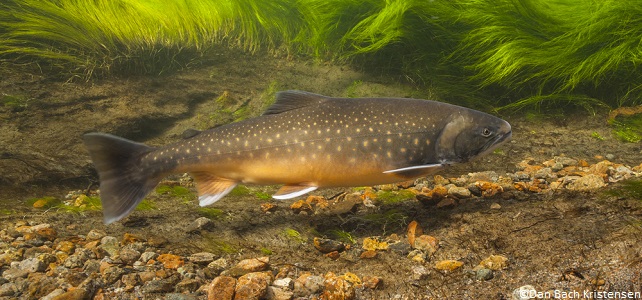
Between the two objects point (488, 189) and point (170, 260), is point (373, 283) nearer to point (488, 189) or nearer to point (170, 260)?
point (170, 260)

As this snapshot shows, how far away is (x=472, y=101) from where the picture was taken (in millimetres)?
7043

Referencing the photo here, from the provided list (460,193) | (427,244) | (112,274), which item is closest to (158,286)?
(112,274)

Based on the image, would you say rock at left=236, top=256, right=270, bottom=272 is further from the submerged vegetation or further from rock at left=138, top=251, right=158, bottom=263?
the submerged vegetation

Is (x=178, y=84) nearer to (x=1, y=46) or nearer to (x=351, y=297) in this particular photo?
(x=1, y=46)

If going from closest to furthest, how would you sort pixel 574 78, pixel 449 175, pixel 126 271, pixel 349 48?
1. pixel 126 271
2. pixel 449 175
3. pixel 574 78
4. pixel 349 48

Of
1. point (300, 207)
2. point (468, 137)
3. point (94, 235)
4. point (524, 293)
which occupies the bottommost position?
point (300, 207)

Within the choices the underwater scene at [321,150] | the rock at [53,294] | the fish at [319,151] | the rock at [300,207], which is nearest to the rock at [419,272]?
the underwater scene at [321,150]

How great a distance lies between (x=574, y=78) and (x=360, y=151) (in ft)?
16.9

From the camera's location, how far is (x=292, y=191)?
11.3 feet

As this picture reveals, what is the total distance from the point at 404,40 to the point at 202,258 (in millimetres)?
5907

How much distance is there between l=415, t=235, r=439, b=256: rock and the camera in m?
2.90

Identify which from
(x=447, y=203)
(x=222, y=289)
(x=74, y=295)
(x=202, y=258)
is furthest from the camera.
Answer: (x=447, y=203)

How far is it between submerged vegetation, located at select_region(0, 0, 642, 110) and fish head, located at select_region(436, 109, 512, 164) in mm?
3583

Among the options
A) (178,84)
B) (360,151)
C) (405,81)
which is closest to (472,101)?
(405,81)
